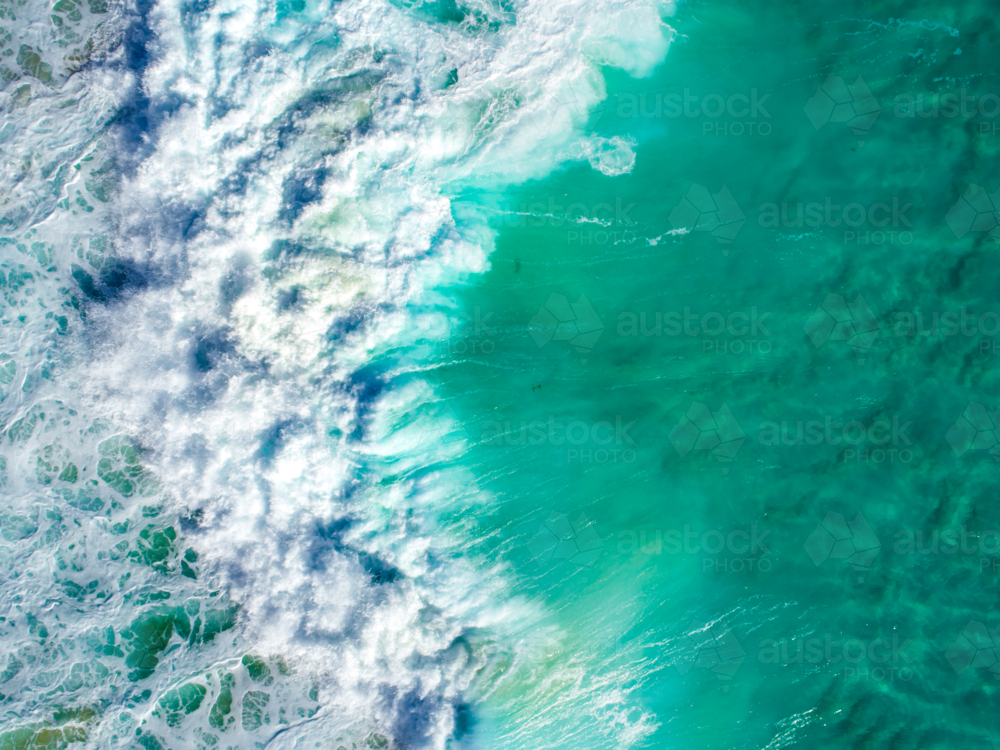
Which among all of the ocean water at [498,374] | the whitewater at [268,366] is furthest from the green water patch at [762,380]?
the whitewater at [268,366]

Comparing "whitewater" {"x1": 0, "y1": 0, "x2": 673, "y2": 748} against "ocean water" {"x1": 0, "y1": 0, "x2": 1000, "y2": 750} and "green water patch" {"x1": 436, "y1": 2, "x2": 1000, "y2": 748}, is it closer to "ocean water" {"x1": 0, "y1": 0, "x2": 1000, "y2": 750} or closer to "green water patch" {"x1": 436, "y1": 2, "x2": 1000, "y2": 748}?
"ocean water" {"x1": 0, "y1": 0, "x2": 1000, "y2": 750}

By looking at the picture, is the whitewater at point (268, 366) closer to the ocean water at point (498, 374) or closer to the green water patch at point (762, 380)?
the ocean water at point (498, 374)

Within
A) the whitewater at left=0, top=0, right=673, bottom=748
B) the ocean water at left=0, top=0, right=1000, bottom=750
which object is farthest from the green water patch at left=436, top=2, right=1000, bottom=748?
the whitewater at left=0, top=0, right=673, bottom=748

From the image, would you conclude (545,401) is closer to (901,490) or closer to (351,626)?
(351,626)

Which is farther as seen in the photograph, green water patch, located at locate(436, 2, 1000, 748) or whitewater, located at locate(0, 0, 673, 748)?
whitewater, located at locate(0, 0, 673, 748)

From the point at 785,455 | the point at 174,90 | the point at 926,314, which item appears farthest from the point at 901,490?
the point at 174,90
